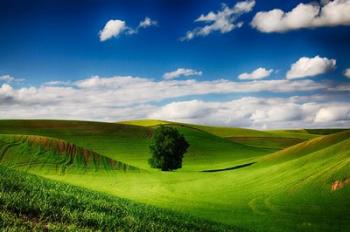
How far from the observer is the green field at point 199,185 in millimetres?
16594

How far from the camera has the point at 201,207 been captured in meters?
40.1

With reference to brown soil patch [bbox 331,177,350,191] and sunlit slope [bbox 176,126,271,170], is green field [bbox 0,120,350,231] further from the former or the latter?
sunlit slope [bbox 176,126,271,170]

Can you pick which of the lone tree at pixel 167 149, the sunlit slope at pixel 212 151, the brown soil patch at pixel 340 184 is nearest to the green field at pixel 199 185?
the brown soil patch at pixel 340 184

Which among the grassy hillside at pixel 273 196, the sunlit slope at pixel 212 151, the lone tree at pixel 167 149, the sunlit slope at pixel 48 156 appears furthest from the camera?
the sunlit slope at pixel 212 151

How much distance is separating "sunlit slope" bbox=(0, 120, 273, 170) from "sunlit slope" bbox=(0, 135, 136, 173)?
22.6 m

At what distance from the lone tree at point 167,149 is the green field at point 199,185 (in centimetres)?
517

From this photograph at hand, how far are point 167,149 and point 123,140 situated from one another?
46.4 m

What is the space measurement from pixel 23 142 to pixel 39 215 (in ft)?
270

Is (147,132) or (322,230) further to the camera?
(147,132)

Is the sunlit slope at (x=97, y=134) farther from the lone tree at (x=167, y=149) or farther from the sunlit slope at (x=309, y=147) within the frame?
the sunlit slope at (x=309, y=147)

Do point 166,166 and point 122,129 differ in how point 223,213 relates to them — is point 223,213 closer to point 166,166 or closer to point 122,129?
point 166,166

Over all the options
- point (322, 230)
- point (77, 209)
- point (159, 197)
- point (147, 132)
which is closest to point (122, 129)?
point (147, 132)

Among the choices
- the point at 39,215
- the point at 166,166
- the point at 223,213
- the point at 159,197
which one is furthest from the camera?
the point at 166,166

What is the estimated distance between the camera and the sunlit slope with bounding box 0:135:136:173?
79.4 meters
